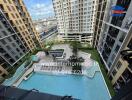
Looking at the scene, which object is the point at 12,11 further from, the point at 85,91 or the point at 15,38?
the point at 85,91

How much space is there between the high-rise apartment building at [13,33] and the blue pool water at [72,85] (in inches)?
315

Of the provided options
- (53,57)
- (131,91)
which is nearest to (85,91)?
(53,57)

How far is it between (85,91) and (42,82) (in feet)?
29.0

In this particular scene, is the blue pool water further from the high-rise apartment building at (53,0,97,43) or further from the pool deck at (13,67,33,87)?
the high-rise apartment building at (53,0,97,43)

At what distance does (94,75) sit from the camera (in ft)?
54.1

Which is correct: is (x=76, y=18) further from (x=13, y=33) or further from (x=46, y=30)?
(x=46, y=30)

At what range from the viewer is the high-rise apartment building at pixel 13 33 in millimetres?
20094

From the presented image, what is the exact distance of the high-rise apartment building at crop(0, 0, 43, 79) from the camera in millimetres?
20094

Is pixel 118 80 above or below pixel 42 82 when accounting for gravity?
above

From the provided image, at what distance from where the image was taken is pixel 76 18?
32.8 meters

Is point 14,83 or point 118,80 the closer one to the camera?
point 118,80

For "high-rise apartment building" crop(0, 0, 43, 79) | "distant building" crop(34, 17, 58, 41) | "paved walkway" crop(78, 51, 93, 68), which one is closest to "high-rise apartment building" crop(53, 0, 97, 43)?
"high-rise apartment building" crop(0, 0, 43, 79)

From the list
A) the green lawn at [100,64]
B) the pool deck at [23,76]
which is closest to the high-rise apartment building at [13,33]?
the pool deck at [23,76]

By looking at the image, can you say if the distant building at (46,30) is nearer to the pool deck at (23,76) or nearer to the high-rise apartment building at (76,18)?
the high-rise apartment building at (76,18)
